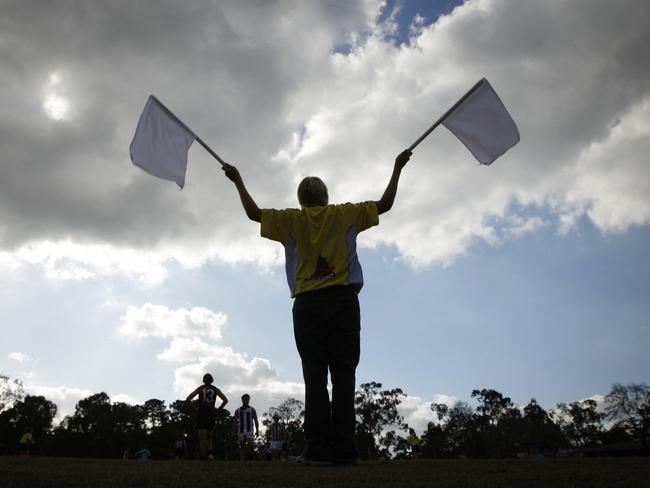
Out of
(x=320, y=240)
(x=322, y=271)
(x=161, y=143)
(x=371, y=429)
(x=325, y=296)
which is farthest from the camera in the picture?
(x=371, y=429)

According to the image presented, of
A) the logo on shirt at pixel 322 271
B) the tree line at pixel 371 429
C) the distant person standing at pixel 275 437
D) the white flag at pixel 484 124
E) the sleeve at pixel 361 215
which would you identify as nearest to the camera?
the logo on shirt at pixel 322 271

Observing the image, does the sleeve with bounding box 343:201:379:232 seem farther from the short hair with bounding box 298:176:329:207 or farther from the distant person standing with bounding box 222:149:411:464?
the short hair with bounding box 298:176:329:207

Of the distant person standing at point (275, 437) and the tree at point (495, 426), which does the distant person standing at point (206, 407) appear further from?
the tree at point (495, 426)

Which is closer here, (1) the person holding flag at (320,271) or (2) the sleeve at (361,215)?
(1) the person holding flag at (320,271)

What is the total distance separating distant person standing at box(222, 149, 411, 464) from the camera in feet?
14.0

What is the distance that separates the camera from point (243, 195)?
499 centimetres

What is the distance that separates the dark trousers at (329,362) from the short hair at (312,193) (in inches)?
36.7

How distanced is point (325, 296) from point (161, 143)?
2604mm

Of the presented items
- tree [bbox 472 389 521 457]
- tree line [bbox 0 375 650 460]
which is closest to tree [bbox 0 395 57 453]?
tree line [bbox 0 375 650 460]

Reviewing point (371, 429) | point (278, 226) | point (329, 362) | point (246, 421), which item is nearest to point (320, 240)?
point (278, 226)

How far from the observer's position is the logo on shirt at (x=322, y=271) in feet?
14.7

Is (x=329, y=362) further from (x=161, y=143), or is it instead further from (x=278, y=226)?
(x=161, y=143)

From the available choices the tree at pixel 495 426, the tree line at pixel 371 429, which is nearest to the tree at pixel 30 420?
→ the tree line at pixel 371 429

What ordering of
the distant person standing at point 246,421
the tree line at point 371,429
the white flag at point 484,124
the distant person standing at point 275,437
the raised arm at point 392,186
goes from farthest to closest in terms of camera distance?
the tree line at point 371,429 → the distant person standing at point 275,437 → the distant person standing at point 246,421 → the white flag at point 484,124 → the raised arm at point 392,186
